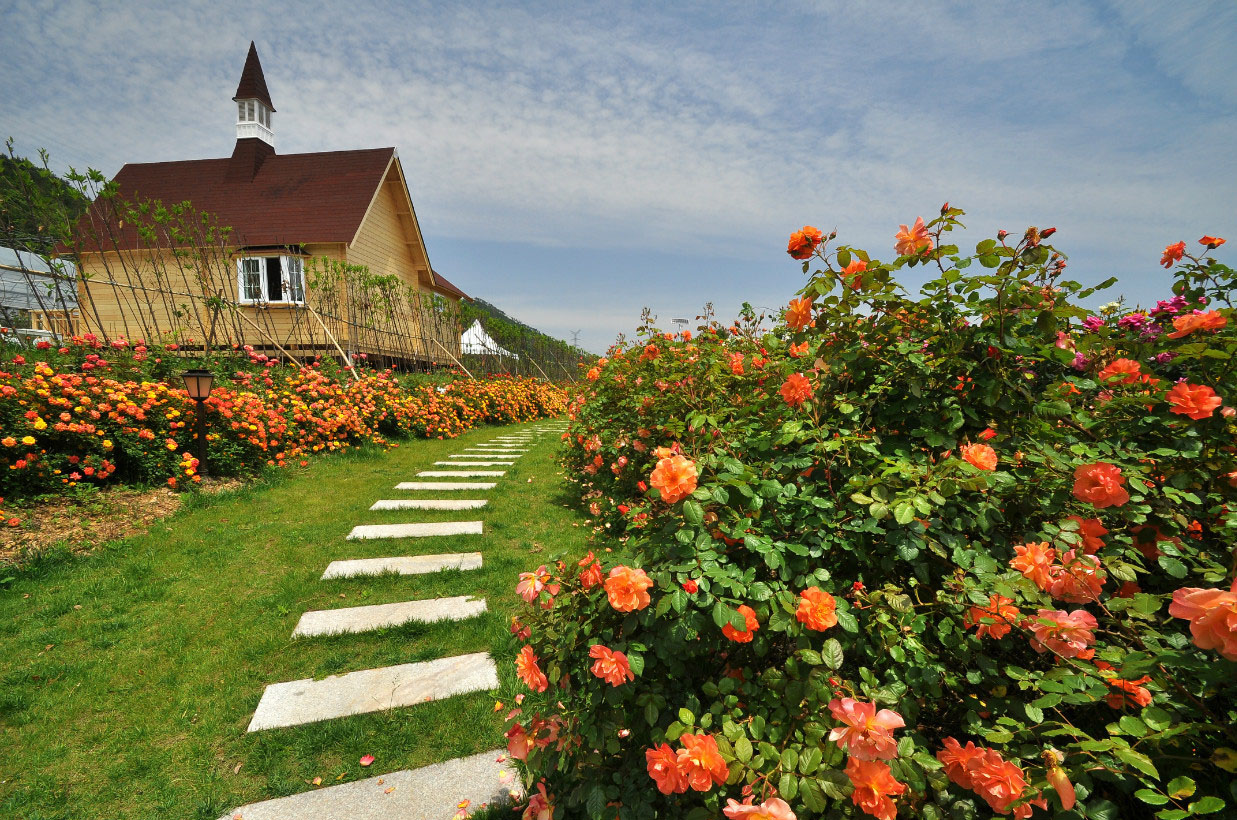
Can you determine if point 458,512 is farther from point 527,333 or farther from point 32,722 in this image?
point 527,333

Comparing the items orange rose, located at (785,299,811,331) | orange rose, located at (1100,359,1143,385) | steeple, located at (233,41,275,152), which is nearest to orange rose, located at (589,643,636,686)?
orange rose, located at (785,299,811,331)

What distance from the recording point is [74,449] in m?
4.32

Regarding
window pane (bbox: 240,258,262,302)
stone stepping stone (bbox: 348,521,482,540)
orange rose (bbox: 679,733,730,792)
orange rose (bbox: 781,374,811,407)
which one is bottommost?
stone stepping stone (bbox: 348,521,482,540)

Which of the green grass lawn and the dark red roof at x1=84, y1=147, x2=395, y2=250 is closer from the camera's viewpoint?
the green grass lawn

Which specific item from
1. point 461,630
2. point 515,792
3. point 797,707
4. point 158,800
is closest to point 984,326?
point 797,707

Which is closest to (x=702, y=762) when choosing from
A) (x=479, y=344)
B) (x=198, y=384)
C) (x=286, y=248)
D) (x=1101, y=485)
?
(x=1101, y=485)

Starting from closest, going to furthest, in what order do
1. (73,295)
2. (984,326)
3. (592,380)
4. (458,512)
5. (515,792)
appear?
(984,326)
(515,792)
(458,512)
(592,380)
(73,295)

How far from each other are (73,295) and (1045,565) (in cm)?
879

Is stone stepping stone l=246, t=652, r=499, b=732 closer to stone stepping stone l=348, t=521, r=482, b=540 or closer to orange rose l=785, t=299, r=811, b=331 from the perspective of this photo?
stone stepping stone l=348, t=521, r=482, b=540

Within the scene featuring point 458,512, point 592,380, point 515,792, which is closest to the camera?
point 515,792

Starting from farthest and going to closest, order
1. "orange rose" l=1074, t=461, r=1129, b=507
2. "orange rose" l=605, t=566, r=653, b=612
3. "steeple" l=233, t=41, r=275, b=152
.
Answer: "steeple" l=233, t=41, r=275, b=152 → "orange rose" l=605, t=566, r=653, b=612 → "orange rose" l=1074, t=461, r=1129, b=507

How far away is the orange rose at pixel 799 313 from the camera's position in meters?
1.55

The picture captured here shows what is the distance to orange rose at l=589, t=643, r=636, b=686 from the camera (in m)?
1.12

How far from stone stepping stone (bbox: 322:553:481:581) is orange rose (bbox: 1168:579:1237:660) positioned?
353 centimetres
